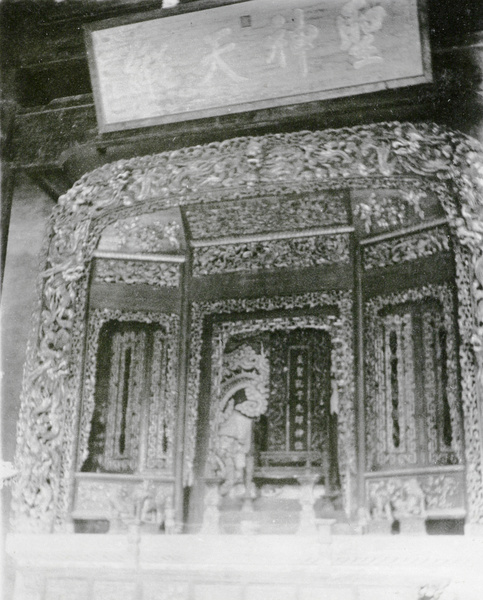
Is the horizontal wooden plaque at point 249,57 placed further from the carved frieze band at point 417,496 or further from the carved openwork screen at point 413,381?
the carved frieze band at point 417,496

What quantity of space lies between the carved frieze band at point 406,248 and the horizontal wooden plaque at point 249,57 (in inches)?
46.0

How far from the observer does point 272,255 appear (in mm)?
5457

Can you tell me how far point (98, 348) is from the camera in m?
5.08

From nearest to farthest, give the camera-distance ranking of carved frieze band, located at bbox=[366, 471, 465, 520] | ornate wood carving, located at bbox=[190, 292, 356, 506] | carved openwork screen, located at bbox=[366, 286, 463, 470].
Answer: carved frieze band, located at bbox=[366, 471, 465, 520]
carved openwork screen, located at bbox=[366, 286, 463, 470]
ornate wood carving, located at bbox=[190, 292, 356, 506]

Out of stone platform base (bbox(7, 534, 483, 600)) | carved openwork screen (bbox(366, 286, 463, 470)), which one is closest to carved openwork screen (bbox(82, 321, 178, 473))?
stone platform base (bbox(7, 534, 483, 600))

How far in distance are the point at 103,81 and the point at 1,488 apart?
91.3 inches

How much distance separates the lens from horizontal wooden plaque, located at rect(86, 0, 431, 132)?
381cm

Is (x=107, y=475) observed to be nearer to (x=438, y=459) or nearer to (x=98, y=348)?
(x=98, y=348)

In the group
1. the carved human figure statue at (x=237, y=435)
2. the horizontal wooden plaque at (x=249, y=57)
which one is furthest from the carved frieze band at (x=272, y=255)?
the horizontal wooden plaque at (x=249, y=57)

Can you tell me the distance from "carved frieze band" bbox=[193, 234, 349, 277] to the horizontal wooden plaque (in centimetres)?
145

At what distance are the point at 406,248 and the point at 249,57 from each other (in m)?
1.66

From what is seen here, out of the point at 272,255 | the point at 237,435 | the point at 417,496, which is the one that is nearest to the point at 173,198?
the point at 272,255

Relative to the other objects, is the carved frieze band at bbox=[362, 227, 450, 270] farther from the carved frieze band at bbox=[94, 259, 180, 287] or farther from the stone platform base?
the stone platform base

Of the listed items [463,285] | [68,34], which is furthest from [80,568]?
[68,34]
